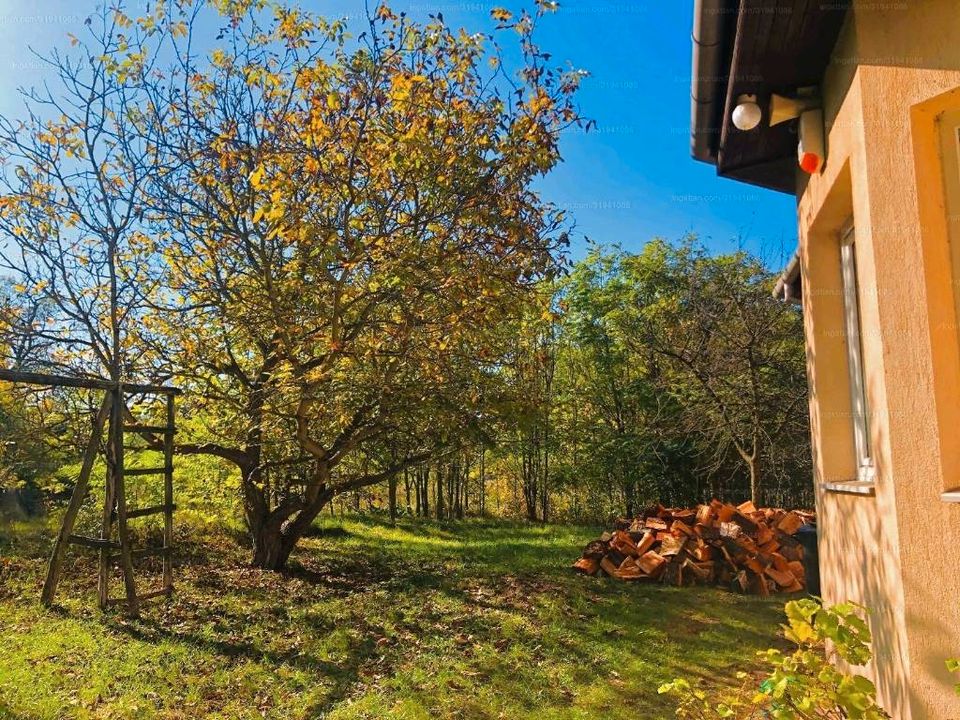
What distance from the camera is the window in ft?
12.6

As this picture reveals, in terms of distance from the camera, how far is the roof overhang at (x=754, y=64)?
3201 millimetres

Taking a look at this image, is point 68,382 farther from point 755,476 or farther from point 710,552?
point 755,476

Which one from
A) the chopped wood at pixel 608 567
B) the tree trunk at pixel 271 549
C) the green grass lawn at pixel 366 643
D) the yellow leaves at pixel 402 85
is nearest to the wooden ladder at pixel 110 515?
the green grass lawn at pixel 366 643

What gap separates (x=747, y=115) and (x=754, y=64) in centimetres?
31

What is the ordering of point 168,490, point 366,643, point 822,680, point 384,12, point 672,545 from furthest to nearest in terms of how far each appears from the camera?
point 672,545 < point 168,490 < point 384,12 < point 366,643 < point 822,680

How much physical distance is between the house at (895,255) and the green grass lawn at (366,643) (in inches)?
86.6

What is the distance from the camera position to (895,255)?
2.78 metres

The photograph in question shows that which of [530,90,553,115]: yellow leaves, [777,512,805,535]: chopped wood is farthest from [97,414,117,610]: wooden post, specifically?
[777,512,805,535]: chopped wood

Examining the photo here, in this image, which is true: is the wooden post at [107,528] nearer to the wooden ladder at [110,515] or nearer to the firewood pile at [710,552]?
the wooden ladder at [110,515]

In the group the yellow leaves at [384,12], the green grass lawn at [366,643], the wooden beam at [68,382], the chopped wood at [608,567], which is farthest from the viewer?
the chopped wood at [608,567]

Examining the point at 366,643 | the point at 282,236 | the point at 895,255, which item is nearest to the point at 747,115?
the point at 895,255

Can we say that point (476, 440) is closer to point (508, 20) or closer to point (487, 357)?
point (487, 357)

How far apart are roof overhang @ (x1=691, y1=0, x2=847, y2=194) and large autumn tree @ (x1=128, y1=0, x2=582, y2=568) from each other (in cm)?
204

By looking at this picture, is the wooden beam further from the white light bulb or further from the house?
the white light bulb
